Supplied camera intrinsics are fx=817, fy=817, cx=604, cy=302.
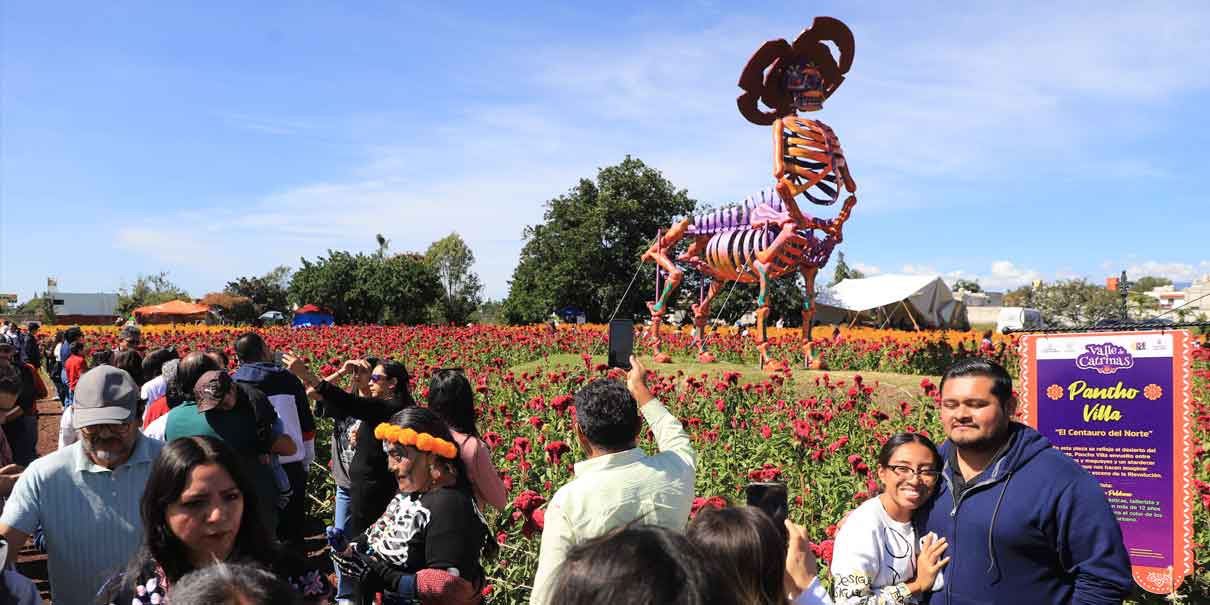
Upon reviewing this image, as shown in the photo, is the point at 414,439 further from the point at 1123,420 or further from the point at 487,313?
the point at 487,313

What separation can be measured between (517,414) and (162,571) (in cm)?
574

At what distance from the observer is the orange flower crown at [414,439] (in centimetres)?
308

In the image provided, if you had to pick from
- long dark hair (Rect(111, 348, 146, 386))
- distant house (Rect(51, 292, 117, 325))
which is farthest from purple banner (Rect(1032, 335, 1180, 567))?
distant house (Rect(51, 292, 117, 325))

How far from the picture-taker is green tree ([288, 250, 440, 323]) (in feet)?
128

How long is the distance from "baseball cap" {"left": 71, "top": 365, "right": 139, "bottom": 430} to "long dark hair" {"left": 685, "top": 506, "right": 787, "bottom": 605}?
2.24 meters

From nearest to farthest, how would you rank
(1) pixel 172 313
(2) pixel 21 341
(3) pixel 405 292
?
(2) pixel 21 341 → (1) pixel 172 313 → (3) pixel 405 292

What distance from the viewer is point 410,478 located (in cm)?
312

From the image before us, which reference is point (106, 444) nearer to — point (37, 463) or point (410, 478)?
A: point (37, 463)

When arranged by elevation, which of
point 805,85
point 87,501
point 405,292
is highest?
point 805,85

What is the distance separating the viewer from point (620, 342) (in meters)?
5.59

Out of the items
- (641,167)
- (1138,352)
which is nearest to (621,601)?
(1138,352)

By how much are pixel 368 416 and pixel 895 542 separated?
2727mm

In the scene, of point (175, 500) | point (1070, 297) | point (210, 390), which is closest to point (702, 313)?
point (210, 390)

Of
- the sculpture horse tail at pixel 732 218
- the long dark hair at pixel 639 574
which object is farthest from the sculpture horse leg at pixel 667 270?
the long dark hair at pixel 639 574
